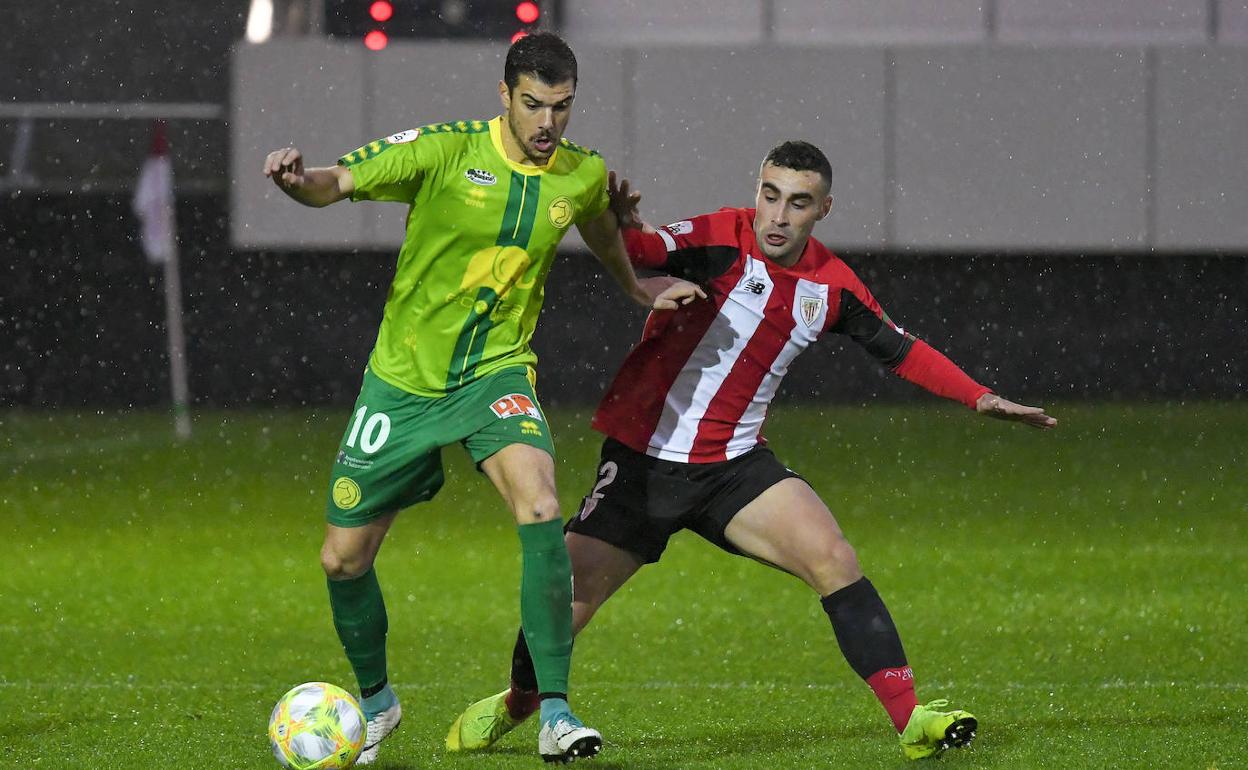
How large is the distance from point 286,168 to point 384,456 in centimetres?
84

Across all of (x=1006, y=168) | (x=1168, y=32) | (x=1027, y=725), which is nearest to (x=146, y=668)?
(x=1027, y=725)

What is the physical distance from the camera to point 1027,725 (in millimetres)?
5262

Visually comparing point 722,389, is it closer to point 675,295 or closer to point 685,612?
point 675,295

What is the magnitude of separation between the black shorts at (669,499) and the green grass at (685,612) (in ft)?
2.04

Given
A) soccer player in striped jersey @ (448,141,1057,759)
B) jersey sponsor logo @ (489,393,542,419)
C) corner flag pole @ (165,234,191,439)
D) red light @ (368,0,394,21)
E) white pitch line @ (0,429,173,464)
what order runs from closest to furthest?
jersey sponsor logo @ (489,393,542,419) < soccer player in striped jersey @ (448,141,1057,759) < white pitch line @ (0,429,173,464) < corner flag pole @ (165,234,191,439) < red light @ (368,0,394,21)

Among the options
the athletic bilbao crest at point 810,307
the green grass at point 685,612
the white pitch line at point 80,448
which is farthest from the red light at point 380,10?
the athletic bilbao crest at point 810,307

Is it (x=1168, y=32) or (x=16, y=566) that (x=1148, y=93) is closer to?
(x=1168, y=32)

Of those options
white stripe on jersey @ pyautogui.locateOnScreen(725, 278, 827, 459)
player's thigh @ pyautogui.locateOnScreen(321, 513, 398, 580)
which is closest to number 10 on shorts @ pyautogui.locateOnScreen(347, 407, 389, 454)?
player's thigh @ pyautogui.locateOnScreen(321, 513, 398, 580)

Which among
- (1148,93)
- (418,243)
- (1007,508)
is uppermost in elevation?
(1148,93)

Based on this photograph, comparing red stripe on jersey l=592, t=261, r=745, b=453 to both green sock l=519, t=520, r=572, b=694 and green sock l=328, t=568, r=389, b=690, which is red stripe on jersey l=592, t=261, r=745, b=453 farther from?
green sock l=328, t=568, r=389, b=690

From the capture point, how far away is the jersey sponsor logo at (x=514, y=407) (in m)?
4.48

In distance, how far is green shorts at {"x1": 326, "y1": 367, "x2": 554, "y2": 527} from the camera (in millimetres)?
4484

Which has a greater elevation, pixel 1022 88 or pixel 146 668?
pixel 1022 88

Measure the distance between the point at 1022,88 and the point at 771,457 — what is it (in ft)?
38.7
